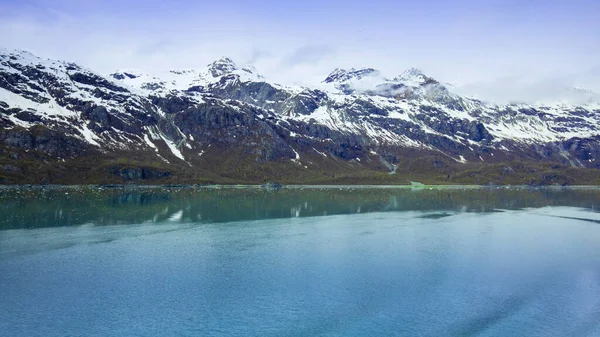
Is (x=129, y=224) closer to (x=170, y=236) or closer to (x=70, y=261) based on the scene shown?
(x=170, y=236)

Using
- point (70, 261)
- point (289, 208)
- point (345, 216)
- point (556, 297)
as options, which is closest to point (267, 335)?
point (556, 297)

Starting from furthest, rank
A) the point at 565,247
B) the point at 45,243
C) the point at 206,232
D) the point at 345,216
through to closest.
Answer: the point at 345,216, the point at 206,232, the point at 565,247, the point at 45,243

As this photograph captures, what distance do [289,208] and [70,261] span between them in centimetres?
8857

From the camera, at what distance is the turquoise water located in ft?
138

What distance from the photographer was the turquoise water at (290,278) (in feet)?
138

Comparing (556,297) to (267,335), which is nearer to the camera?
(267,335)

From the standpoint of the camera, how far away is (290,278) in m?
58.2

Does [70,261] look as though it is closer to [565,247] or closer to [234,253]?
[234,253]

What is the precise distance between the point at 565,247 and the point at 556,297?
128ft

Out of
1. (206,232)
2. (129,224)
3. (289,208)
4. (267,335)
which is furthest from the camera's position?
(289,208)

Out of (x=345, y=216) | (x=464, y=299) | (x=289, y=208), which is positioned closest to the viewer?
(x=464, y=299)

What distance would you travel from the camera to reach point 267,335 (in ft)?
129

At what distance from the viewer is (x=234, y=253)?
7375 centimetres

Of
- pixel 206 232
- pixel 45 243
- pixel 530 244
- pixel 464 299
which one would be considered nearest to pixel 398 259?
pixel 464 299
